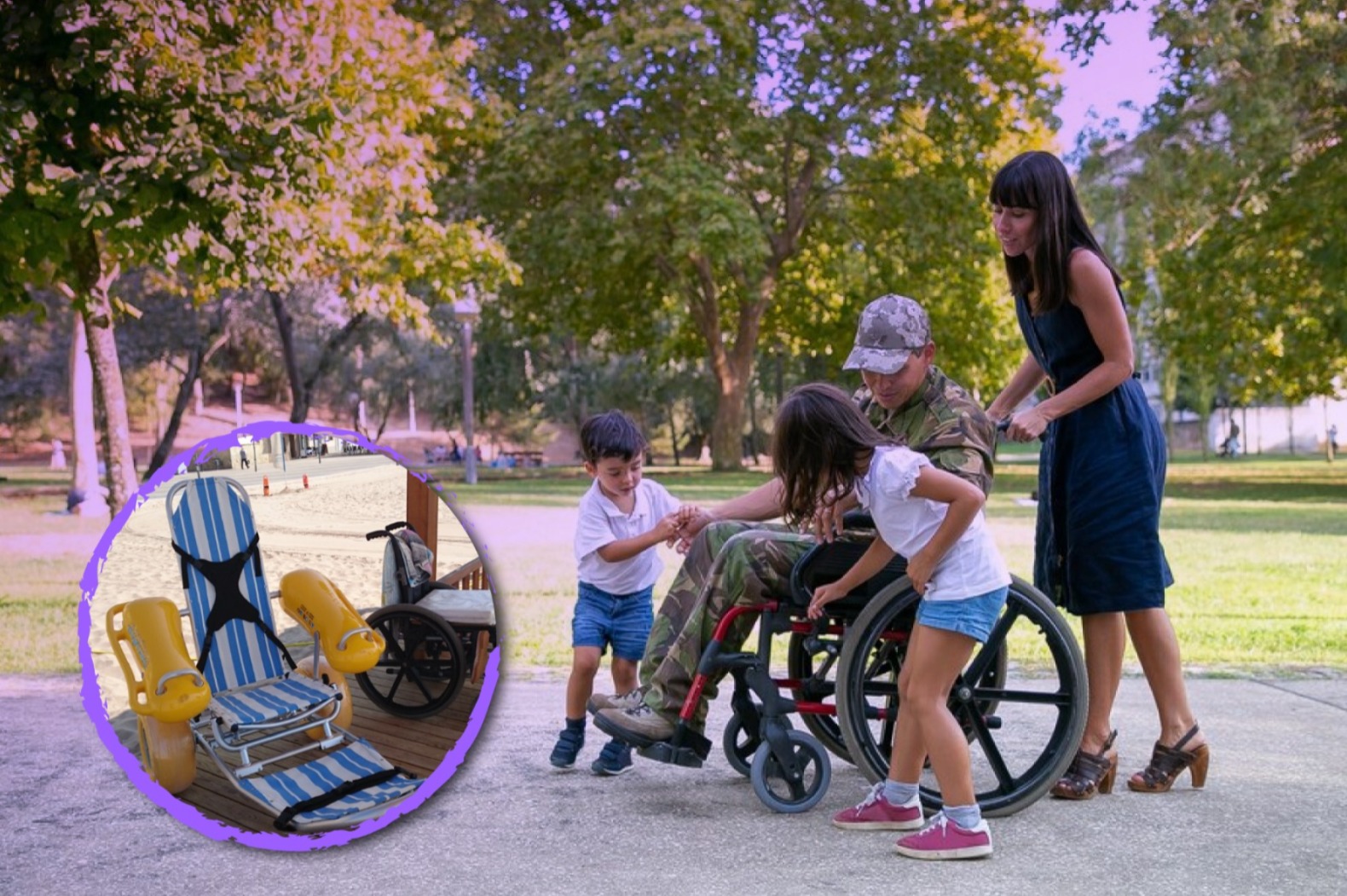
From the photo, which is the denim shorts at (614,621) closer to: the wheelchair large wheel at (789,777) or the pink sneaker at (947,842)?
the wheelchair large wheel at (789,777)

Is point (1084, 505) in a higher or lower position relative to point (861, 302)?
lower

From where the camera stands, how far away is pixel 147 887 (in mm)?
3760

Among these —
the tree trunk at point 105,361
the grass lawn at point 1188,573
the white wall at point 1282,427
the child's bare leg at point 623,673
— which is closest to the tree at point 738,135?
the grass lawn at point 1188,573

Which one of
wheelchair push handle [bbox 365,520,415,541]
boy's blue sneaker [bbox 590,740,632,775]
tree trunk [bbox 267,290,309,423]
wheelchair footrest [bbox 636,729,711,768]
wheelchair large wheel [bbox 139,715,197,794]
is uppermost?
tree trunk [bbox 267,290,309,423]

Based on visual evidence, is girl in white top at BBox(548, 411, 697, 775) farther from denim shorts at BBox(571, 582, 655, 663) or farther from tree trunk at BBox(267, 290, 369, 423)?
tree trunk at BBox(267, 290, 369, 423)

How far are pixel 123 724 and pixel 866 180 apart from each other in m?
29.7

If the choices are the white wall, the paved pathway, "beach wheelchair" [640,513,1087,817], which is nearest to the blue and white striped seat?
the paved pathway

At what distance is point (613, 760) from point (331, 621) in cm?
170

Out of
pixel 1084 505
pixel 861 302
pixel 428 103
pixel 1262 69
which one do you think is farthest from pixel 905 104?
pixel 1084 505

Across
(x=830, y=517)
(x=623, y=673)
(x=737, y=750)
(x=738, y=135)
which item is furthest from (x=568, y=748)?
(x=738, y=135)

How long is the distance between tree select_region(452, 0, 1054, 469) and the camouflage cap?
2390cm

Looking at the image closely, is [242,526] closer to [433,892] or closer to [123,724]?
[123,724]

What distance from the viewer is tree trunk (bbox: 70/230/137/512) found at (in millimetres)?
12438

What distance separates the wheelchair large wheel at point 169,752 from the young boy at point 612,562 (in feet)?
5.50
